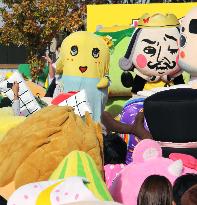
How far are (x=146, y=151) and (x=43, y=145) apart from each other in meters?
0.66

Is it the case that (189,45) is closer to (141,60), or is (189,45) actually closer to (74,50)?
(141,60)

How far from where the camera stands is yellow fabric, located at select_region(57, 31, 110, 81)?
18.7ft

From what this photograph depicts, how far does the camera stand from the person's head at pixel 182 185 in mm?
2519

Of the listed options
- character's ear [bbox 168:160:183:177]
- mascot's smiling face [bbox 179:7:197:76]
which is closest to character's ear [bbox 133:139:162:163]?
character's ear [bbox 168:160:183:177]

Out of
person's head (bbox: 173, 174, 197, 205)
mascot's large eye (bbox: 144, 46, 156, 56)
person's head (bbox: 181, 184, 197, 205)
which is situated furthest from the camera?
mascot's large eye (bbox: 144, 46, 156, 56)

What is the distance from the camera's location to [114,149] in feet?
13.9

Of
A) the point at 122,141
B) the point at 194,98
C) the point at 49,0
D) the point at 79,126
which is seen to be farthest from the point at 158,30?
the point at 49,0

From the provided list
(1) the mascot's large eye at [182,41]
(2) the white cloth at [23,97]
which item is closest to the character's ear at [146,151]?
(1) the mascot's large eye at [182,41]

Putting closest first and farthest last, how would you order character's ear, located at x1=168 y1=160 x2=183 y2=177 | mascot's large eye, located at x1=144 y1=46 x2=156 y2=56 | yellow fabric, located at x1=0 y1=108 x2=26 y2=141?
character's ear, located at x1=168 y1=160 x2=183 y2=177
yellow fabric, located at x1=0 y1=108 x2=26 y2=141
mascot's large eye, located at x1=144 y1=46 x2=156 y2=56

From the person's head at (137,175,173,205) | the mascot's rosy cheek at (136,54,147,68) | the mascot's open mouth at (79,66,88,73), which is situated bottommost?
the mascot's open mouth at (79,66,88,73)

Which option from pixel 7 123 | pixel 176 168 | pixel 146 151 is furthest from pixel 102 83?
pixel 176 168

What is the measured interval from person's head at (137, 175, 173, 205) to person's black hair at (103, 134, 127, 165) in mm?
1533

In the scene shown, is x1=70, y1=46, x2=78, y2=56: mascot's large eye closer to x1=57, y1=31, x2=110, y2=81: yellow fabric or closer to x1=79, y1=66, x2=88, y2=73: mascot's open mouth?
x1=57, y1=31, x2=110, y2=81: yellow fabric

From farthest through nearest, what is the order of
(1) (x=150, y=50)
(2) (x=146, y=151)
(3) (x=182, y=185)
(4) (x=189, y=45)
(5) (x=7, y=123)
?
1. (1) (x=150, y=50)
2. (4) (x=189, y=45)
3. (5) (x=7, y=123)
4. (2) (x=146, y=151)
5. (3) (x=182, y=185)
